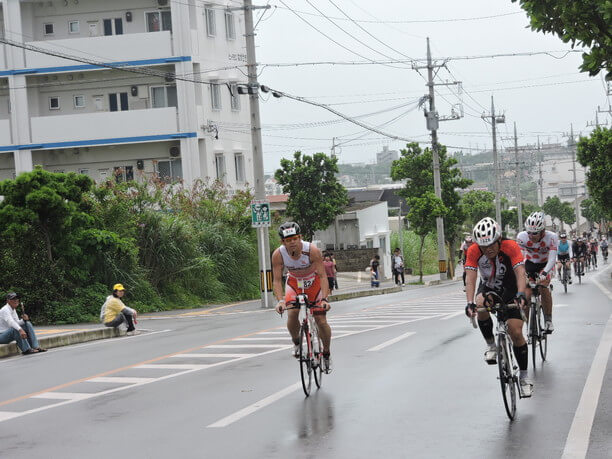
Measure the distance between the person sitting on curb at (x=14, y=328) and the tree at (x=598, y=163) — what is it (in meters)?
33.0

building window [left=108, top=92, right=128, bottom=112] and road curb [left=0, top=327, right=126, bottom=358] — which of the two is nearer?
road curb [left=0, top=327, right=126, bottom=358]

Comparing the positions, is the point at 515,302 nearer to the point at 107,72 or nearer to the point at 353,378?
the point at 353,378

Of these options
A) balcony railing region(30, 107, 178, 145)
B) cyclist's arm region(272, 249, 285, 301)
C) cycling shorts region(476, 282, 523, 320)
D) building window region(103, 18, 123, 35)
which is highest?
building window region(103, 18, 123, 35)

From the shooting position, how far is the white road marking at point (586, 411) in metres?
7.40

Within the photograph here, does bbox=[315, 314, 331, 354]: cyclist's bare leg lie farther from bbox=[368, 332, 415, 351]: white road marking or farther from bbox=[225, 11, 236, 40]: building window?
bbox=[225, 11, 236, 40]: building window

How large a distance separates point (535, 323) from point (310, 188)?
32266 millimetres

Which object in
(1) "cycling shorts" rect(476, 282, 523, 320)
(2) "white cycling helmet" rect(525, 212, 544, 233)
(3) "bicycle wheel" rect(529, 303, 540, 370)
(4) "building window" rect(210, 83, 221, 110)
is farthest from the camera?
(4) "building window" rect(210, 83, 221, 110)

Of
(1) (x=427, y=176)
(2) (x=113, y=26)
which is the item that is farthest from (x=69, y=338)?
(1) (x=427, y=176)

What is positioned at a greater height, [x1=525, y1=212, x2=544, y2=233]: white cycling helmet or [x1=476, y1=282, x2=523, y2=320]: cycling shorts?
[x1=525, y1=212, x2=544, y2=233]: white cycling helmet

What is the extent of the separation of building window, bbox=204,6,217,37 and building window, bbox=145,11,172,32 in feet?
6.45

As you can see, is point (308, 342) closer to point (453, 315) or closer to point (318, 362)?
point (318, 362)

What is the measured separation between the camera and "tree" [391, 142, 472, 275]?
6069 cm

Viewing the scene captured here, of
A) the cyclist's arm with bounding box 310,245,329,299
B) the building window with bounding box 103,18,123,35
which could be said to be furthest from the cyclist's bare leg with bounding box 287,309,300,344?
the building window with bounding box 103,18,123,35

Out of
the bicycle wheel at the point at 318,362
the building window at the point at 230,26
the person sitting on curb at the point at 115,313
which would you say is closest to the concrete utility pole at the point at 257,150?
the person sitting on curb at the point at 115,313
